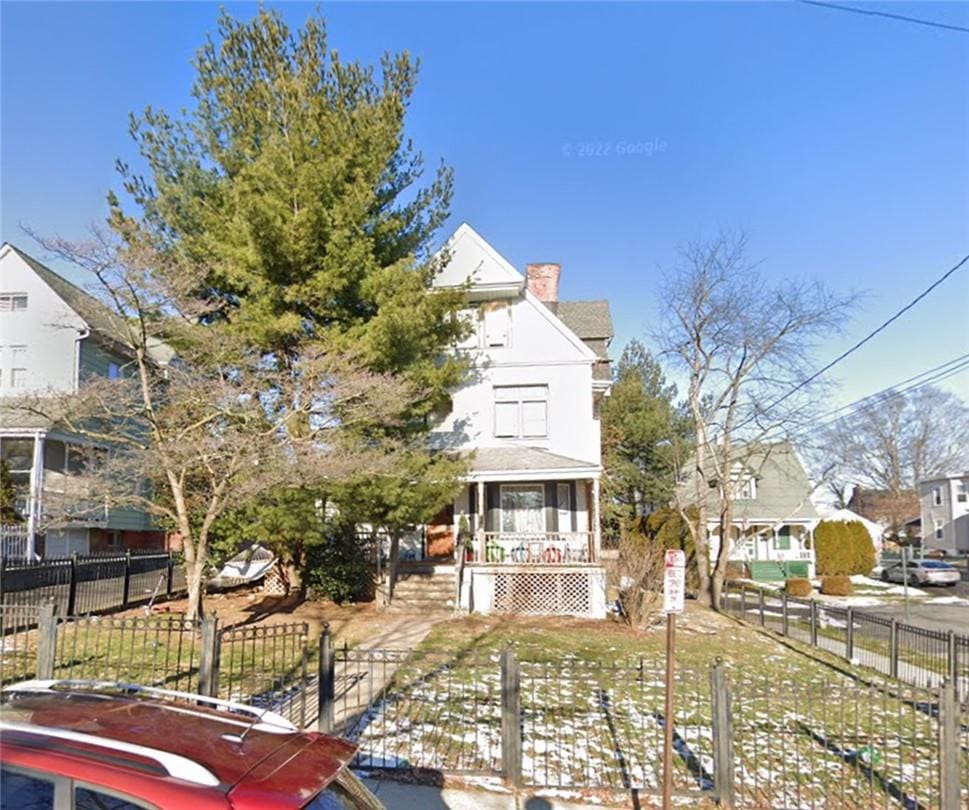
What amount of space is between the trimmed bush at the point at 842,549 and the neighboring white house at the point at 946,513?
16.1 metres

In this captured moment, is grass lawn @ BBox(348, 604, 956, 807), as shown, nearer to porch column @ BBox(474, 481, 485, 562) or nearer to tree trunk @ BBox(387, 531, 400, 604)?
porch column @ BBox(474, 481, 485, 562)

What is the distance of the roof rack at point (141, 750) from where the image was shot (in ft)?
7.16

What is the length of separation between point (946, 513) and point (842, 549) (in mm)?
19191

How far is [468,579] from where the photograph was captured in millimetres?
17188

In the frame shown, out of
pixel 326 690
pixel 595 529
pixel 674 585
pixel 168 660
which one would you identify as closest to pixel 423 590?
pixel 595 529

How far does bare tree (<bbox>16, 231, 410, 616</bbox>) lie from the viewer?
11.7m

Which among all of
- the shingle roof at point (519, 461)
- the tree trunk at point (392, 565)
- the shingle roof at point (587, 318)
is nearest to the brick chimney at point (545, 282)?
the shingle roof at point (587, 318)

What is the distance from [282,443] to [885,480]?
188ft

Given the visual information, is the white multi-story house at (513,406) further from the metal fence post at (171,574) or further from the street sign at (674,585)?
the street sign at (674,585)

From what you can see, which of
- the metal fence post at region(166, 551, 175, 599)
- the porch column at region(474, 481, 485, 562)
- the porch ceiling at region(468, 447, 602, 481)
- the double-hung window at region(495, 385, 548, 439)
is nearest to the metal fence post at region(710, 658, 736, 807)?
the porch column at region(474, 481, 485, 562)

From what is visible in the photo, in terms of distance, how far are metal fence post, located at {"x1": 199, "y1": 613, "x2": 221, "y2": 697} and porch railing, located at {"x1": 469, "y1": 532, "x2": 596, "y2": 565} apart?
10996mm

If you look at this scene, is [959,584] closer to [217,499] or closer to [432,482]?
[432,482]

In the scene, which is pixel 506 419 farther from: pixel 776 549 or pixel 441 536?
pixel 776 549

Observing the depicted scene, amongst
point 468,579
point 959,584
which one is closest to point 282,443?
point 468,579
